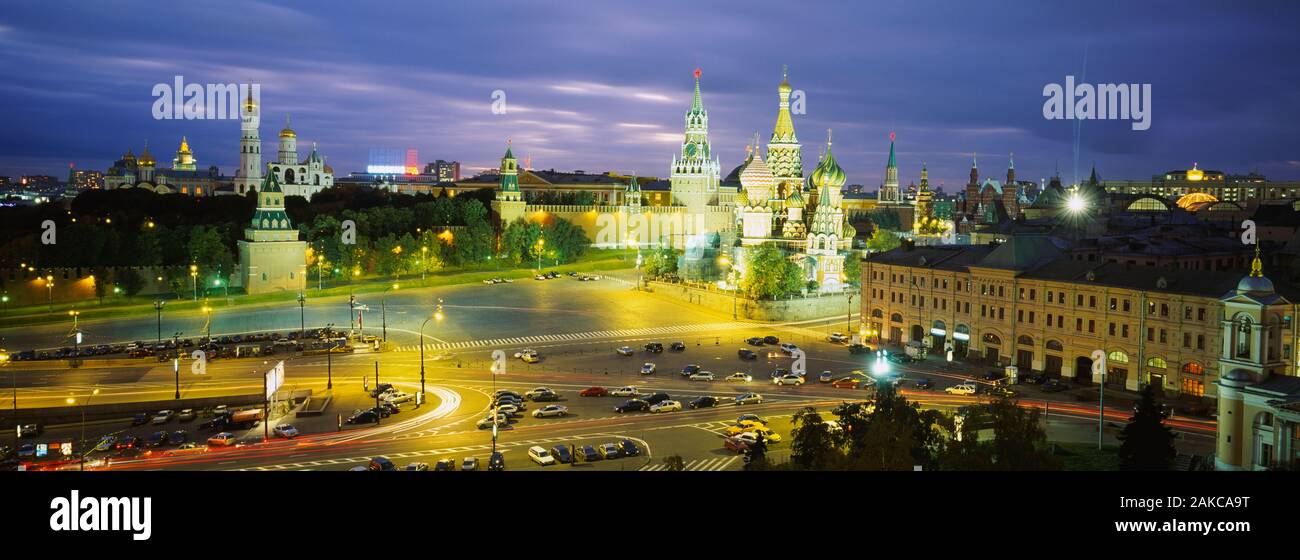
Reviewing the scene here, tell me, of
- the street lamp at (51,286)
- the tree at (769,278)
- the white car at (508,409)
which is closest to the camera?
the white car at (508,409)

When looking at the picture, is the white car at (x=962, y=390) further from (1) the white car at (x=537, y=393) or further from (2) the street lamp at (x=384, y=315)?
(2) the street lamp at (x=384, y=315)

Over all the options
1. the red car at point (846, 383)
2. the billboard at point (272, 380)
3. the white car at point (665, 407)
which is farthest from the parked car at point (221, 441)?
the red car at point (846, 383)

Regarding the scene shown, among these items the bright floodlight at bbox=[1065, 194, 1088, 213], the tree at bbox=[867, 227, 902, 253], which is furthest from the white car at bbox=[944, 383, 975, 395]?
the bright floodlight at bbox=[1065, 194, 1088, 213]

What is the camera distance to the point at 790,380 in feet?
111

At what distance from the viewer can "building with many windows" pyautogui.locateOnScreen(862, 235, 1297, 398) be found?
102 feet

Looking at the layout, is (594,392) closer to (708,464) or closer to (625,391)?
(625,391)

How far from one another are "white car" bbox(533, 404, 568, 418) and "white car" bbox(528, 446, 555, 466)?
4.61 metres

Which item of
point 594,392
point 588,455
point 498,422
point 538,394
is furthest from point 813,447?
point 538,394

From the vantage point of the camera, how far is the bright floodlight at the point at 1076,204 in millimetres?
70269

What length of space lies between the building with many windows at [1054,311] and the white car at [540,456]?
18.3 meters

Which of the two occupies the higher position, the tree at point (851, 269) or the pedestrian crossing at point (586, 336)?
the tree at point (851, 269)

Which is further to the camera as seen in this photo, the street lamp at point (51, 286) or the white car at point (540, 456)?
the street lamp at point (51, 286)

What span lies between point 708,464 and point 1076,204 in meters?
59.7
